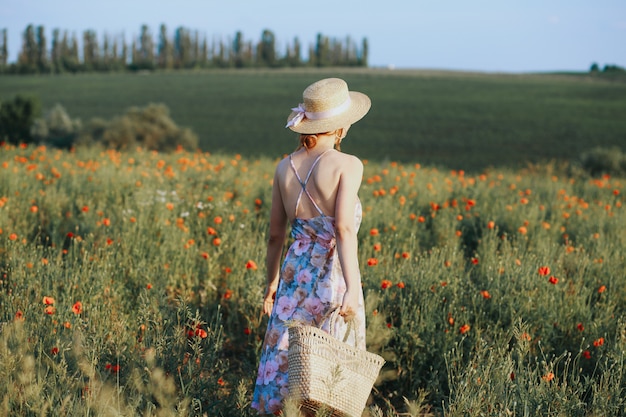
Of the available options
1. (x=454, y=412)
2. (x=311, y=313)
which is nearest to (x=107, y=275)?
(x=311, y=313)

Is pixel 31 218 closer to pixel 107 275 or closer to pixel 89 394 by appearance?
pixel 107 275

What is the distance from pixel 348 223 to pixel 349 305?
342mm

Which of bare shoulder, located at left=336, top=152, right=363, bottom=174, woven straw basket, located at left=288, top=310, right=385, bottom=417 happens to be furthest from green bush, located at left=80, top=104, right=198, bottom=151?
woven straw basket, located at left=288, top=310, right=385, bottom=417

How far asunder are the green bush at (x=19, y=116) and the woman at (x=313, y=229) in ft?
91.9

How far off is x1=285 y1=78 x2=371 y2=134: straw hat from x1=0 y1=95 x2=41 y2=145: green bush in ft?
91.9

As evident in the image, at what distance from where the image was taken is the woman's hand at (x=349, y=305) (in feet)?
8.88

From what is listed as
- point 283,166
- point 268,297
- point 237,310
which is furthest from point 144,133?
point 283,166

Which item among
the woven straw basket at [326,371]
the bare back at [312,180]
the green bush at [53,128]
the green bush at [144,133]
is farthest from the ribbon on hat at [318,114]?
the green bush at [53,128]

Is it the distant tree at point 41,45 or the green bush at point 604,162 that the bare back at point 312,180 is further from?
the distant tree at point 41,45

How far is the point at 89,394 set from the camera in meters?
2.41

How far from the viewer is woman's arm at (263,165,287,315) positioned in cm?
308

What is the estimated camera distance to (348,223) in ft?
9.09

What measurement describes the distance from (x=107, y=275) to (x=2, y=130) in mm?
27730

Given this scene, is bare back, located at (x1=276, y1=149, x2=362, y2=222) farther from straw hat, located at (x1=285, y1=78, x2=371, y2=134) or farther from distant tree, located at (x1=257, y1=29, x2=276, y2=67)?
distant tree, located at (x1=257, y1=29, x2=276, y2=67)
